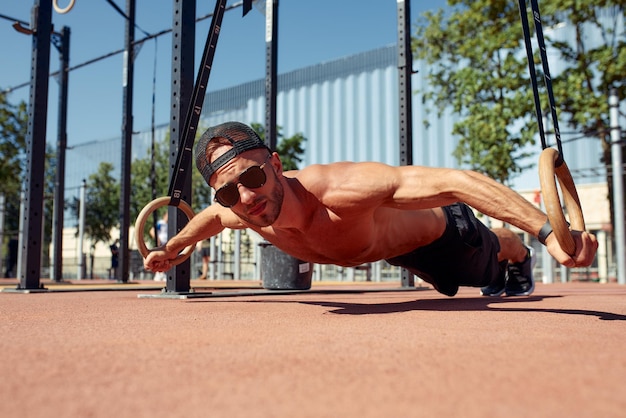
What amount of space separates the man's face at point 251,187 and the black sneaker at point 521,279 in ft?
7.94

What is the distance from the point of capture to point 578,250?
6.92 ft

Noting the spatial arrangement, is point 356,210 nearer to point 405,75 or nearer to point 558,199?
point 558,199

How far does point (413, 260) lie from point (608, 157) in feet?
36.7

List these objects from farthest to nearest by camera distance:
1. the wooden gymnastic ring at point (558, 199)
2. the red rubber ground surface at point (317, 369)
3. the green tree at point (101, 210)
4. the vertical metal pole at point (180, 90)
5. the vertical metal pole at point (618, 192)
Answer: the green tree at point (101, 210), the vertical metal pole at point (618, 192), the vertical metal pole at point (180, 90), the wooden gymnastic ring at point (558, 199), the red rubber ground surface at point (317, 369)

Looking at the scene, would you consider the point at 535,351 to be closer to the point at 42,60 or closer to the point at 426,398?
the point at 426,398

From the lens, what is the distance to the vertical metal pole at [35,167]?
592 centimetres

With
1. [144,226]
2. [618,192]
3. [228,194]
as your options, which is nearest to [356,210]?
[228,194]

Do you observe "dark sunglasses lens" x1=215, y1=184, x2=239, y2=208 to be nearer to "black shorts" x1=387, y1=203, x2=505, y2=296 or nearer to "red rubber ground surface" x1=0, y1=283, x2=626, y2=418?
"red rubber ground surface" x1=0, y1=283, x2=626, y2=418

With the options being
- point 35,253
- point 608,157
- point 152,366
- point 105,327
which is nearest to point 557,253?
point 152,366

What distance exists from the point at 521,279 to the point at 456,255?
113cm

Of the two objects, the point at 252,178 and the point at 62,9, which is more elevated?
the point at 62,9

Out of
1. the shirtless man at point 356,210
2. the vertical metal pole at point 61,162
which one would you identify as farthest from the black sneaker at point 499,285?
the vertical metal pole at point 61,162

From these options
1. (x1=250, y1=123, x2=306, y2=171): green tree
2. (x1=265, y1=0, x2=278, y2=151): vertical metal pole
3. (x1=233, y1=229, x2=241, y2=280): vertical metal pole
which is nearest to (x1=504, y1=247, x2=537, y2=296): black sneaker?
(x1=265, y1=0, x2=278, y2=151): vertical metal pole

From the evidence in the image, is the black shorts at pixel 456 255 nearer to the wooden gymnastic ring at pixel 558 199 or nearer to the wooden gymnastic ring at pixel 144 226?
the wooden gymnastic ring at pixel 558 199
